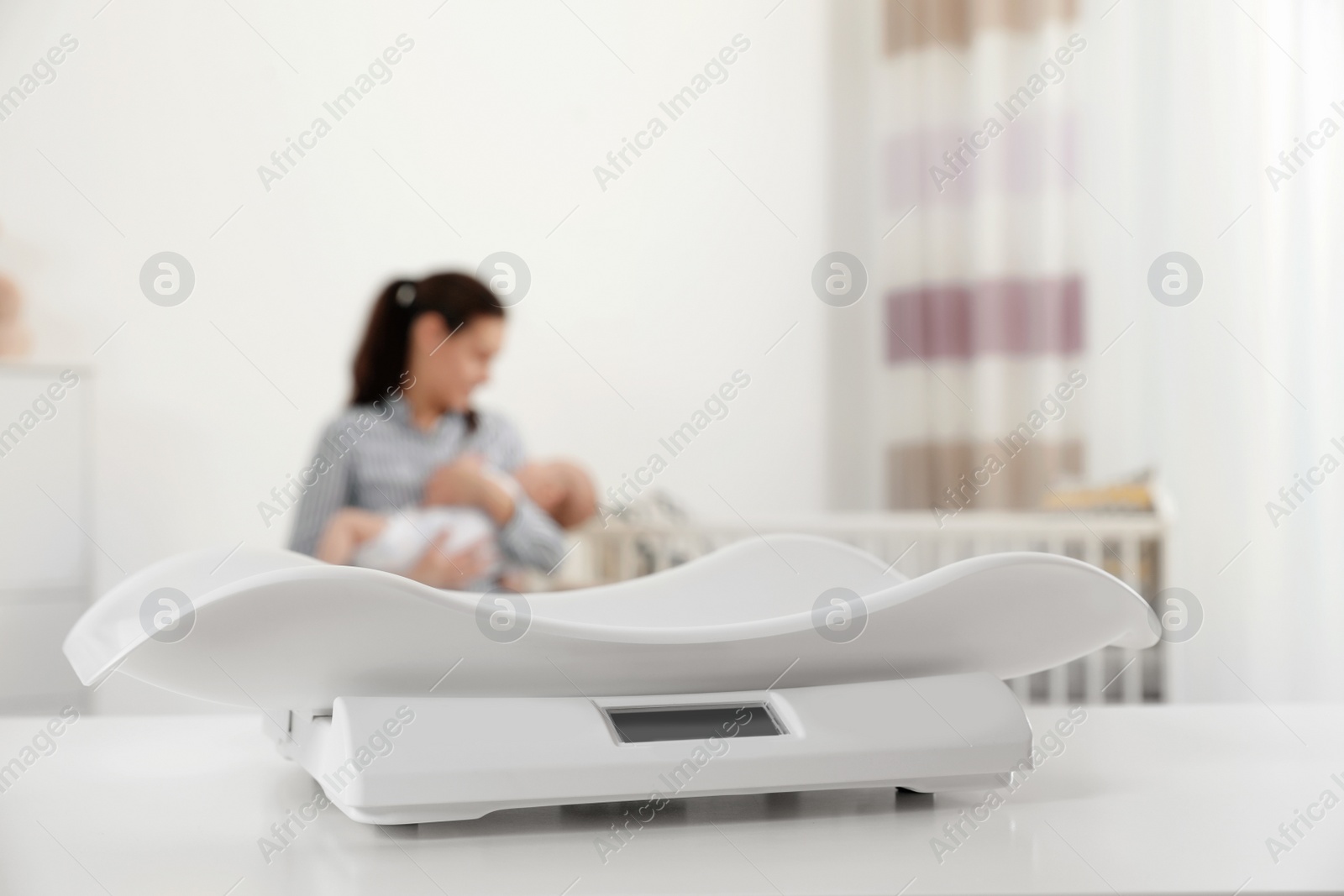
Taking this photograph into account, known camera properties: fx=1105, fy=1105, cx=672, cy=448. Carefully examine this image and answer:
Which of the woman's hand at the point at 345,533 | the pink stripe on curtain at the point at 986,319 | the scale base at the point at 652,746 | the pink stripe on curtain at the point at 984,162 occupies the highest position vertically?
the pink stripe on curtain at the point at 984,162

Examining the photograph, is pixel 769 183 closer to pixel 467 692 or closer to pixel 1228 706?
pixel 1228 706

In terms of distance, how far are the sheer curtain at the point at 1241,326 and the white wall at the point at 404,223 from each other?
79 centimetres

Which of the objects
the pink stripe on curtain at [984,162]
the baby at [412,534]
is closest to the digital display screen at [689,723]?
the baby at [412,534]

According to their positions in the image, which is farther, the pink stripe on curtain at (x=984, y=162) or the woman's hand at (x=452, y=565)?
the pink stripe on curtain at (x=984, y=162)

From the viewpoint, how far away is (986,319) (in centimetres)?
266

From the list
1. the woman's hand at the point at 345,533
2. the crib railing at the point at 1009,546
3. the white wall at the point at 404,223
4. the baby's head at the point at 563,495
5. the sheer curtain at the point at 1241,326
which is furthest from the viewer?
the white wall at the point at 404,223

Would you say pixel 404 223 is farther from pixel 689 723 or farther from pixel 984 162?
pixel 689 723

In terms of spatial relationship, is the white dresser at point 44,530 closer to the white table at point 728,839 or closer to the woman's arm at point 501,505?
the woman's arm at point 501,505

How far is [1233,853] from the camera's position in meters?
0.37

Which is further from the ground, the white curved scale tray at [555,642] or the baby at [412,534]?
the white curved scale tray at [555,642]

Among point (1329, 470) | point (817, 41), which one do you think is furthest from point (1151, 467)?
point (817, 41)

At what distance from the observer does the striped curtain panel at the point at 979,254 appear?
8.57 feet

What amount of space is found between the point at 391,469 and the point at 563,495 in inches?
17.1

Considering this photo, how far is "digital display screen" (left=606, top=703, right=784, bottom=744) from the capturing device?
1.44 ft
